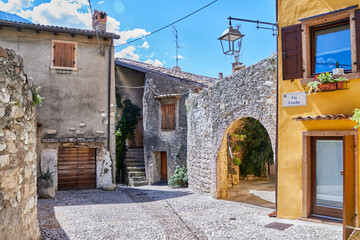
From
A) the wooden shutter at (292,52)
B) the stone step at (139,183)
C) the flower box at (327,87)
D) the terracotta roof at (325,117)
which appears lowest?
the stone step at (139,183)

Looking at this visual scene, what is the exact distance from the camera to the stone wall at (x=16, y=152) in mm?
Result: 3314

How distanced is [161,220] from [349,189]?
3.63m

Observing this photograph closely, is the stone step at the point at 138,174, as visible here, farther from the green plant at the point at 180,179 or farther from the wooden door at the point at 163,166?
the green plant at the point at 180,179

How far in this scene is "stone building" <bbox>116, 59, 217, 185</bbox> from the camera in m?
14.8

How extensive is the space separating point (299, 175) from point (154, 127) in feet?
33.4

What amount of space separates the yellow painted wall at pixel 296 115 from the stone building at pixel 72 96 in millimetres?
6757

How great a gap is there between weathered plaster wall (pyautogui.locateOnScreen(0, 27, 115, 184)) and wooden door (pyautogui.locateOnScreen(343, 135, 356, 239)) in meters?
8.24

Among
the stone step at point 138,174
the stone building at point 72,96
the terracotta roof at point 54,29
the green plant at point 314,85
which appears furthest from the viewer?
the stone step at point 138,174

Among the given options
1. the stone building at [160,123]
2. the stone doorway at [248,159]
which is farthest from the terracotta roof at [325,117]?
the stone building at [160,123]

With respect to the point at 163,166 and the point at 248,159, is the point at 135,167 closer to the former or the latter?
the point at 163,166

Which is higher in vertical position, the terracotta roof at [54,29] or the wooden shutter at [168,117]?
the terracotta roof at [54,29]

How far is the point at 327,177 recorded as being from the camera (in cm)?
609

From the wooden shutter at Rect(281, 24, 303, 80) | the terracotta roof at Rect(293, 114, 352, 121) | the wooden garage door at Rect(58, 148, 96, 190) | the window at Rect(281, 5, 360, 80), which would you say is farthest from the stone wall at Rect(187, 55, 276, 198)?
the wooden garage door at Rect(58, 148, 96, 190)

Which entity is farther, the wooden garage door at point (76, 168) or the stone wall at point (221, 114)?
the wooden garage door at point (76, 168)
